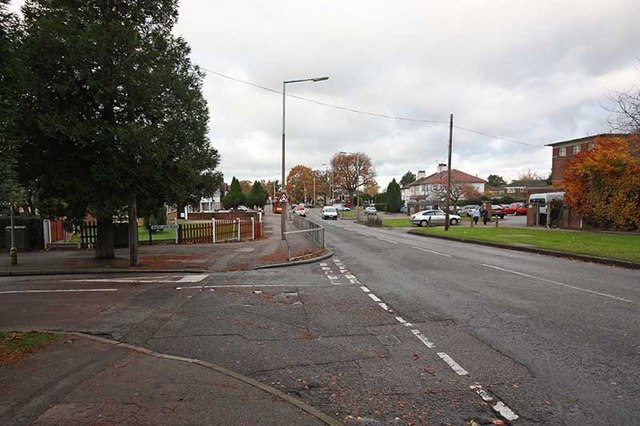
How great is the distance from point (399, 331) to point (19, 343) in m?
5.19

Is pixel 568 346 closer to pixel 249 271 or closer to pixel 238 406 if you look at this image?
pixel 238 406

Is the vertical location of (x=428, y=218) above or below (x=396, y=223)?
above

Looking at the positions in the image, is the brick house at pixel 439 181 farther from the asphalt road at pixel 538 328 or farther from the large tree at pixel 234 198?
the asphalt road at pixel 538 328

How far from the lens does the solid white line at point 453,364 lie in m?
4.93

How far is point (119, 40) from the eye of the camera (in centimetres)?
1257

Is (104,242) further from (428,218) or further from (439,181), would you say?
(439,181)

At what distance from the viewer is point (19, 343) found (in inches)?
231

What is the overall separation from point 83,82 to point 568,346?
13.6 metres

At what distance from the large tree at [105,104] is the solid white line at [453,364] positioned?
33.8 ft

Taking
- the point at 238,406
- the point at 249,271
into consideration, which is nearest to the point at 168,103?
the point at 249,271

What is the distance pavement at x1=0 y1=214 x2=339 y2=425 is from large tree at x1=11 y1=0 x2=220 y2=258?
7866mm

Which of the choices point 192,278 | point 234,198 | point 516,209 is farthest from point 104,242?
point 516,209

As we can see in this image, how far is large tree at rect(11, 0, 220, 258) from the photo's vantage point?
40.4 ft

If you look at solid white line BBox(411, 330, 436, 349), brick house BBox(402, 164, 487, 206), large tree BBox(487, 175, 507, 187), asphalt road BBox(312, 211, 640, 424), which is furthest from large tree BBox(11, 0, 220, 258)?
large tree BBox(487, 175, 507, 187)
